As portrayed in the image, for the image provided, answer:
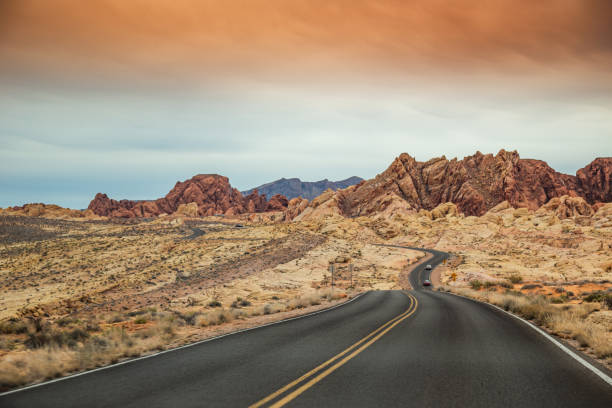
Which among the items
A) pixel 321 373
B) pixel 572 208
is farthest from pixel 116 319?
pixel 572 208

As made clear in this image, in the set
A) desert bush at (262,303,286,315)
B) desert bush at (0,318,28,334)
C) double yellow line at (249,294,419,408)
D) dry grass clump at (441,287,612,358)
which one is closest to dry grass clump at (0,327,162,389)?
desert bush at (0,318,28,334)

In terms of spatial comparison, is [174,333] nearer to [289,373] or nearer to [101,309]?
[289,373]

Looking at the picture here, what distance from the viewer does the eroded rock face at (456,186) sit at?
135000 millimetres

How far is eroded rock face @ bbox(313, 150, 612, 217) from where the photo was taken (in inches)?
5315

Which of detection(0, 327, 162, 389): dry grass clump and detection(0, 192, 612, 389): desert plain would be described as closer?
detection(0, 327, 162, 389): dry grass clump

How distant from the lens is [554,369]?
7.53m

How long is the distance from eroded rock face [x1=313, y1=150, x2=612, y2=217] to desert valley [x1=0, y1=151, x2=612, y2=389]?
73 centimetres

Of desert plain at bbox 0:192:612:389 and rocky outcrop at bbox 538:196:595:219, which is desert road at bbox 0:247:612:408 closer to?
desert plain at bbox 0:192:612:389

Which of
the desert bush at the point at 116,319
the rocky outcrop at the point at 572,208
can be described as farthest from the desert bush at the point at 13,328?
the rocky outcrop at the point at 572,208

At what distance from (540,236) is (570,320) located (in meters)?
77.8

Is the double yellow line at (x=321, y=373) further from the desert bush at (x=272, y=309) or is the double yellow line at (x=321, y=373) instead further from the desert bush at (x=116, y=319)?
the desert bush at (x=116, y=319)

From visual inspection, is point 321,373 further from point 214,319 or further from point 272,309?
point 272,309

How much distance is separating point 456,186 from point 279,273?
111m

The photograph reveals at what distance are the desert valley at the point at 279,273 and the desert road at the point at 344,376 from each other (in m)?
1.43
